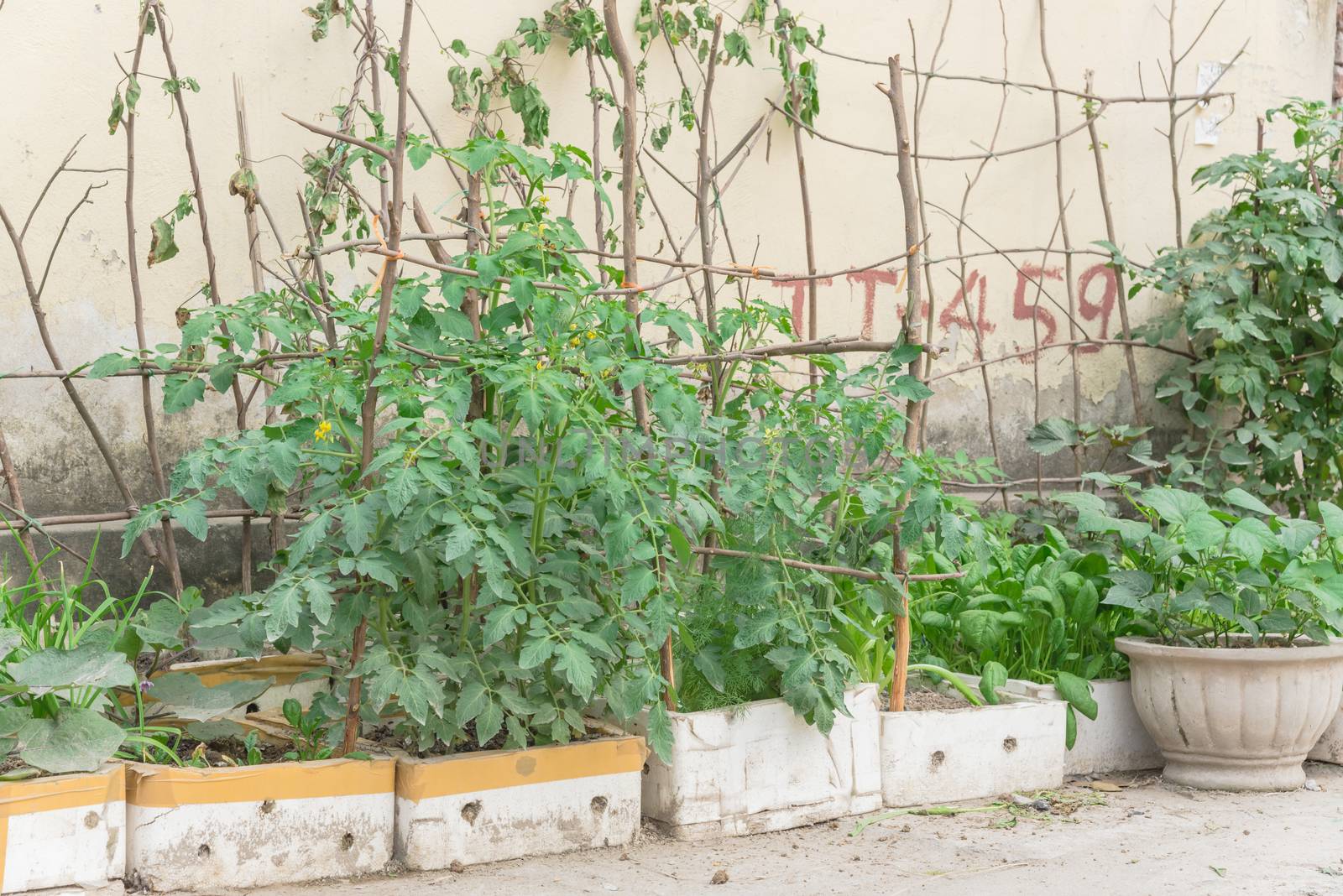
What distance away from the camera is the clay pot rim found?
144 inches

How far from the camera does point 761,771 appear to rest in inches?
130

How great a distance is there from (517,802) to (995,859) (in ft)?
3.75

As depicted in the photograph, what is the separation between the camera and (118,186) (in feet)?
12.8

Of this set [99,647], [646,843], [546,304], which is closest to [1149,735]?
[646,843]

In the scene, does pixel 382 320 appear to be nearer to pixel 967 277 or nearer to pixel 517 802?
pixel 517 802

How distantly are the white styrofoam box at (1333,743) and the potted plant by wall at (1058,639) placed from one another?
1.72 ft

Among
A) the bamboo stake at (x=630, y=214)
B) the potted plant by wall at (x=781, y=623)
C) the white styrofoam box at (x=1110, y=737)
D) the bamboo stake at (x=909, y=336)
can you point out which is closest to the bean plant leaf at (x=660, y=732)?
the potted plant by wall at (x=781, y=623)

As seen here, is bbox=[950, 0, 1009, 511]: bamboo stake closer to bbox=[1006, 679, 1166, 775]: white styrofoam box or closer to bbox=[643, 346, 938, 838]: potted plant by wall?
bbox=[1006, 679, 1166, 775]: white styrofoam box

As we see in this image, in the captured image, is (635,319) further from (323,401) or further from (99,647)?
(99,647)

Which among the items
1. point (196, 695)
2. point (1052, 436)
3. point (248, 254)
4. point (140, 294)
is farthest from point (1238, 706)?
point (140, 294)

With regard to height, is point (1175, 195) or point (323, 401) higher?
point (1175, 195)

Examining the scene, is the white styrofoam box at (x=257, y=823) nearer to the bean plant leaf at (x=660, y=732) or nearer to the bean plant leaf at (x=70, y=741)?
the bean plant leaf at (x=70, y=741)

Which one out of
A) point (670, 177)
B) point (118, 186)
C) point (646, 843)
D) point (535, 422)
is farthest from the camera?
point (670, 177)

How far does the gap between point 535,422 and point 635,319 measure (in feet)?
1.80
